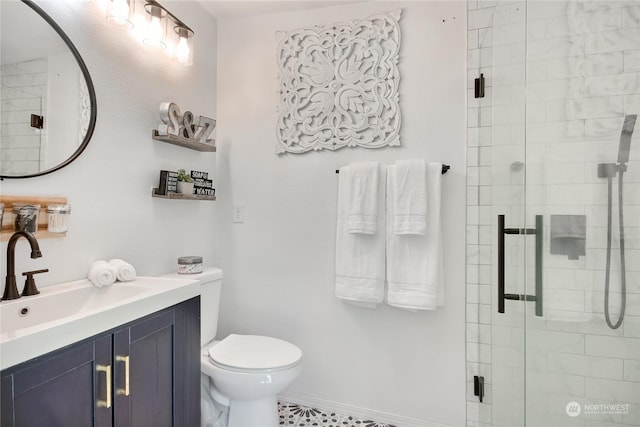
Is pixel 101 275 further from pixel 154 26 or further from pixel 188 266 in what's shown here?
pixel 154 26

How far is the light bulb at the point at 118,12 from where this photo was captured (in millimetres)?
1465

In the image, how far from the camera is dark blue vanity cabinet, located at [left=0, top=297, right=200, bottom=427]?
834 mm

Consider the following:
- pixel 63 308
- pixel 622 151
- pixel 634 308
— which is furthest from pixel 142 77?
pixel 634 308

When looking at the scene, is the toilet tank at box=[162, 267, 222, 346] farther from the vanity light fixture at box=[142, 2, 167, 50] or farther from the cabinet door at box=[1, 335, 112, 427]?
the vanity light fixture at box=[142, 2, 167, 50]

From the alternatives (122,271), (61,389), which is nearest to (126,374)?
(61,389)

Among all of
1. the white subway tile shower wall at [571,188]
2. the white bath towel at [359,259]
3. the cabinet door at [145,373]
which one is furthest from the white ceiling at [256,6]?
the cabinet door at [145,373]

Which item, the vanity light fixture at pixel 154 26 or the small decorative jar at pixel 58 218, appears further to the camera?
the vanity light fixture at pixel 154 26

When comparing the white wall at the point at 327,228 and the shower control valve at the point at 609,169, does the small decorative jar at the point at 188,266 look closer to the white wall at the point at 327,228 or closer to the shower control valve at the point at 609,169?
the white wall at the point at 327,228

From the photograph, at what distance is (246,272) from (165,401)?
39.5 inches

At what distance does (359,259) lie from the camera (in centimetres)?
187

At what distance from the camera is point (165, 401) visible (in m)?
1.25

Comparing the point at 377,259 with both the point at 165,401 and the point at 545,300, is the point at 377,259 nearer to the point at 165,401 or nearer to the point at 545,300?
the point at 545,300

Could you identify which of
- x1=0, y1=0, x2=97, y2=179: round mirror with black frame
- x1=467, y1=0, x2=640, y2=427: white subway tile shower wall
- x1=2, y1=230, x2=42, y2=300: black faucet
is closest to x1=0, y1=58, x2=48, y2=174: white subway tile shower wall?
x1=0, y1=0, x2=97, y2=179: round mirror with black frame
